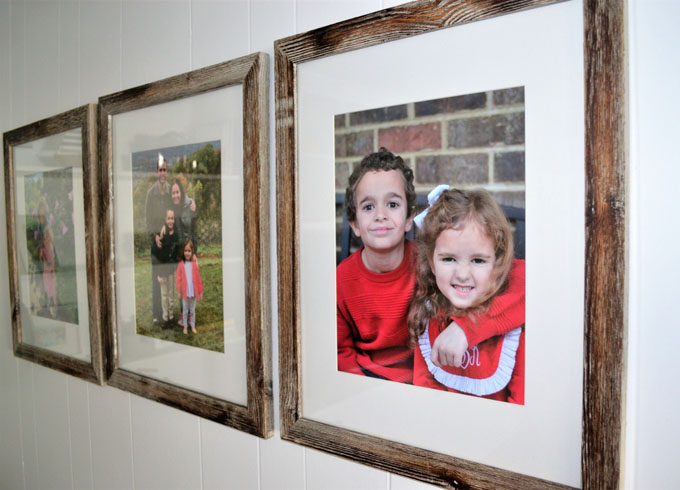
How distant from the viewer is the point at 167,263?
1.11 m

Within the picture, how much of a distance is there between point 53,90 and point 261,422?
3.48ft

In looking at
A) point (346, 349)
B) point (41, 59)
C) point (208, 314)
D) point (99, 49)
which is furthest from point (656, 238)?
point (41, 59)

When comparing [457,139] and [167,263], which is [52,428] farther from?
[457,139]

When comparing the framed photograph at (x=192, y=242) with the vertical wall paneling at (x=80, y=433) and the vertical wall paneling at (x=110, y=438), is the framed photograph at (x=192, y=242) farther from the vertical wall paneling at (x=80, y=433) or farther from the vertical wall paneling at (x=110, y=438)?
the vertical wall paneling at (x=80, y=433)

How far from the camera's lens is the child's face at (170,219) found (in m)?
1.09

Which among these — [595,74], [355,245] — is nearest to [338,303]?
[355,245]

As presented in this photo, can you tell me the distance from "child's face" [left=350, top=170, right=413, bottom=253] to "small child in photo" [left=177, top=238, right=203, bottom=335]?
0.39 m

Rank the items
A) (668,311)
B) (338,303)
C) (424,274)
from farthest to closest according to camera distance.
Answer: (338,303) < (424,274) < (668,311)

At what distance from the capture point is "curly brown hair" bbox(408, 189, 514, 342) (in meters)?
0.68

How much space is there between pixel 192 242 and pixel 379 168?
0.45 metres

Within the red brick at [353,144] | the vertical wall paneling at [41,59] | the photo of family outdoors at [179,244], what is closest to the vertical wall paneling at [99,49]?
the vertical wall paneling at [41,59]

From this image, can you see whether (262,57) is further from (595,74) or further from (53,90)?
(53,90)

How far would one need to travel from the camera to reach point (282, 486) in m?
0.97

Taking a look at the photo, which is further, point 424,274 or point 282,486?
point 282,486
